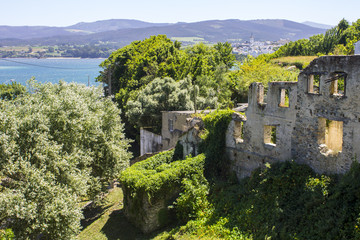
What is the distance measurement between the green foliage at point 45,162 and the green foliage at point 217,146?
6.66 metres

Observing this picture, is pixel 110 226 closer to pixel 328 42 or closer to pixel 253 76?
pixel 253 76

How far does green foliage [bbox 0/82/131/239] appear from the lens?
48.1 ft

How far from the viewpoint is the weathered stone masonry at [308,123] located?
13.0 m

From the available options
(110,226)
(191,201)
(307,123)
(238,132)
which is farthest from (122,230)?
(307,123)

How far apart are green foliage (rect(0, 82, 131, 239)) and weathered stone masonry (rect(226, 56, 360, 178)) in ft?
27.2

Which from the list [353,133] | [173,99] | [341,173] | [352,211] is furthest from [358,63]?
[173,99]

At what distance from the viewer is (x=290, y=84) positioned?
592 inches

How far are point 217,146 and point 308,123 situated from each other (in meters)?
5.43

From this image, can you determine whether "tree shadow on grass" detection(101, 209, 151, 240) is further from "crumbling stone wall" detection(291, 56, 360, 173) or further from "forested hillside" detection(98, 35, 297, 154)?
"forested hillside" detection(98, 35, 297, 154)

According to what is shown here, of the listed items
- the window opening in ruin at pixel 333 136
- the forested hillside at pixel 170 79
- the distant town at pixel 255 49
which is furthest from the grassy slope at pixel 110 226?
the distant town at pixel 255 49

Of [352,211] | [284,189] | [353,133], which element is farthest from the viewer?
[284,189]

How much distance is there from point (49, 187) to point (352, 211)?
12.4 m

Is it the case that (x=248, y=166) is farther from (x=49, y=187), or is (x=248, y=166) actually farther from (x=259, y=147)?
(x=49, y=187)

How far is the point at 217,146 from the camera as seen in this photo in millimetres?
18484
